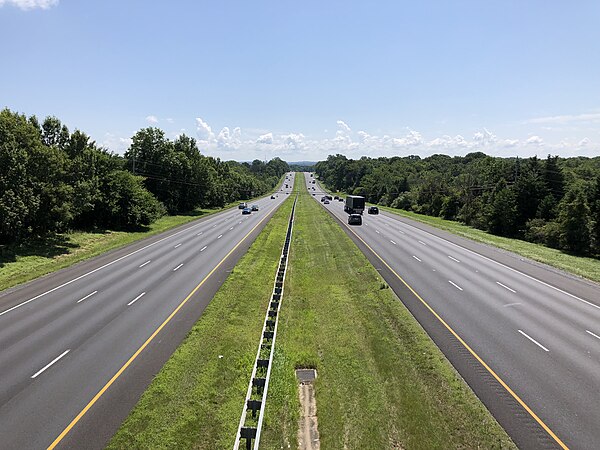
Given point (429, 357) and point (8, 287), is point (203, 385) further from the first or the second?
point (8, 287)

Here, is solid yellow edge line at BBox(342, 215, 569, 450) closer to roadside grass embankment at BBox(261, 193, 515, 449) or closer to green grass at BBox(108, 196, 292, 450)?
roadside grass embankment at BBox(261, 193, 515, 449)

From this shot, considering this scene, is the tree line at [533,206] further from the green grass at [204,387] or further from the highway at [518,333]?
the green grass at [204,387]

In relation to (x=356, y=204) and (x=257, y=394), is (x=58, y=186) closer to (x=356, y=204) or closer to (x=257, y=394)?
(x=257, y=394)

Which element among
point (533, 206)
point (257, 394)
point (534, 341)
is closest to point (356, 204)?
point (533, 206)

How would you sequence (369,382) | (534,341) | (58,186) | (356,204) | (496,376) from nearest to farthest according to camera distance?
(369,382) → (496,376) → (534,341) → (58,186) → (356,204)

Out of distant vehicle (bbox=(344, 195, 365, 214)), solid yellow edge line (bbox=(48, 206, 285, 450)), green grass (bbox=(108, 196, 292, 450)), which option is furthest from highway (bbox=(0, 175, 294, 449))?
distant vehicle (bbox=(344, 195, 365, 214))

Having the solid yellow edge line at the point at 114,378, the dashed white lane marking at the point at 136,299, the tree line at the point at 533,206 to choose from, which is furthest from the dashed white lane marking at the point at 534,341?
the tree line at the point at 533,206

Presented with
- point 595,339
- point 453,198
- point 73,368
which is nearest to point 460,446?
point 595,339
